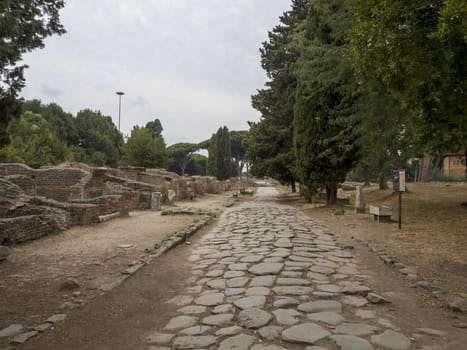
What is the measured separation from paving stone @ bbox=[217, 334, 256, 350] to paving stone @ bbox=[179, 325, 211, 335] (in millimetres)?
320

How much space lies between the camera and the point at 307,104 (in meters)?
17.6

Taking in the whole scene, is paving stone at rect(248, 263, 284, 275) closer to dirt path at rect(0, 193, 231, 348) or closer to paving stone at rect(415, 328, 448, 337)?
dirt path at rect(0, 193, 231, 348)

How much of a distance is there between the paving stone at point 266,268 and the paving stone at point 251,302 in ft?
3.69

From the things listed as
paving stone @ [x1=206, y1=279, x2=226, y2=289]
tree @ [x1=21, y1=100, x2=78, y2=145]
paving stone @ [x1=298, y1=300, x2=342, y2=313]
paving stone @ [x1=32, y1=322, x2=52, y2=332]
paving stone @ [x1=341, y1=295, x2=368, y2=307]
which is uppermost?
tree @ [x1=21, y1=100, x2=78, y2=145]

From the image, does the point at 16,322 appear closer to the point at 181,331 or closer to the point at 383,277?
the point at 181,331

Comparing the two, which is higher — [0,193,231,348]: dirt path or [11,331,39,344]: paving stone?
[11,331,39,344]: paving stone

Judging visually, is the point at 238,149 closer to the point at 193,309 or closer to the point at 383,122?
the point at 383,122

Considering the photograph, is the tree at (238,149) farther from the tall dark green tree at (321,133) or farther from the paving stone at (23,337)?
the paving stone at (23,337)

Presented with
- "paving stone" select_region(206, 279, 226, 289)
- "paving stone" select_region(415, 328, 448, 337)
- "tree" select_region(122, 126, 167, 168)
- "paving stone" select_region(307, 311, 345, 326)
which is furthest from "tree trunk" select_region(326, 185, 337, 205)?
"tree" select_region(122, 126, 167, 168)

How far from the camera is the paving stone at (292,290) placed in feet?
14.6

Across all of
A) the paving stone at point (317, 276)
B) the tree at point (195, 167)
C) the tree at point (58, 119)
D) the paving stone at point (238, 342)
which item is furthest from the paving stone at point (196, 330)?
the tree at point (195, 167)

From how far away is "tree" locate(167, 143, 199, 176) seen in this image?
254 feet

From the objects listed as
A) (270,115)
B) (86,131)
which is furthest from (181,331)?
(86,131)

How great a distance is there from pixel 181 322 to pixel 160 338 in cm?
40
